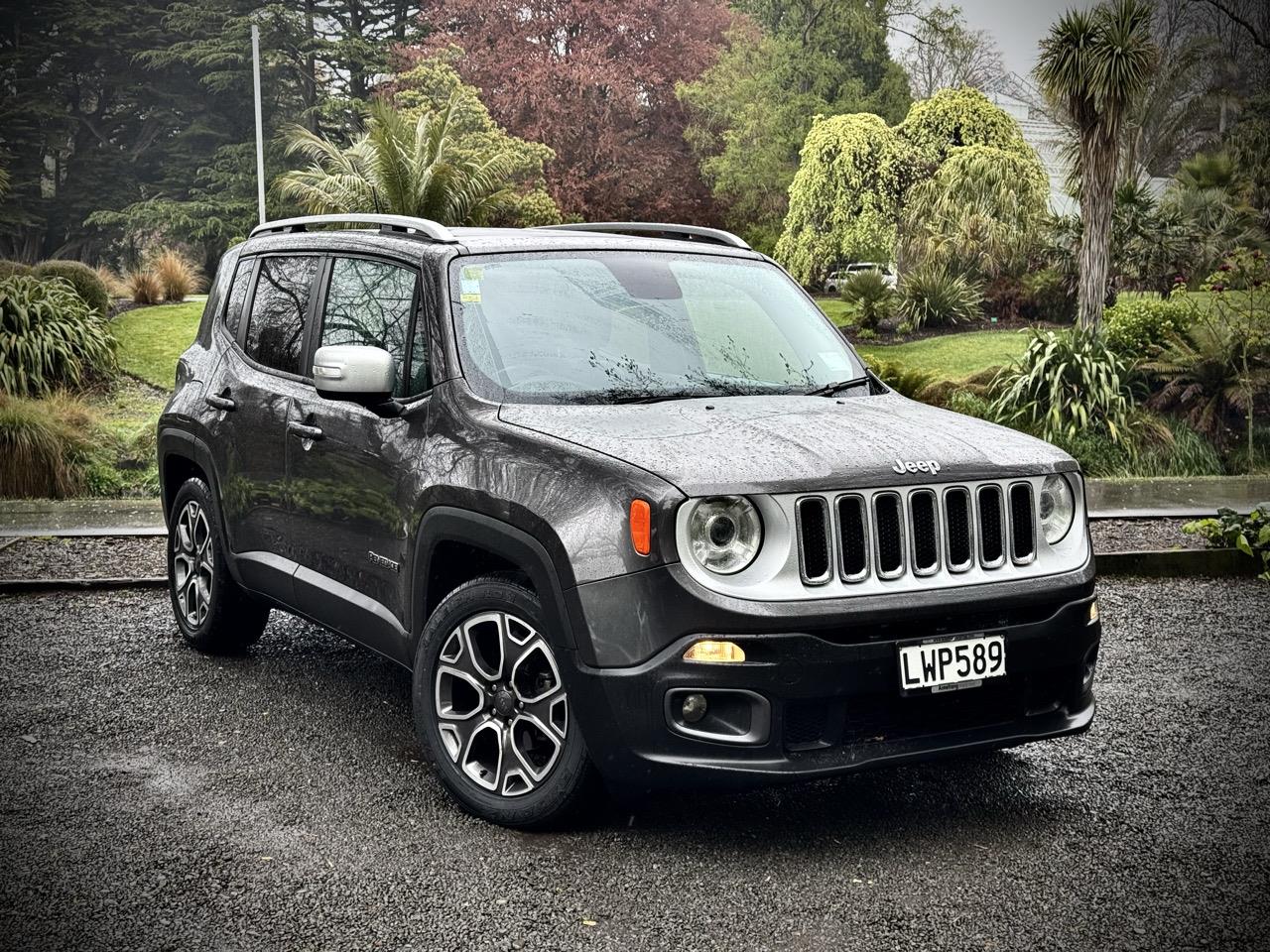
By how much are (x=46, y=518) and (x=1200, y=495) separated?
913 centimetres

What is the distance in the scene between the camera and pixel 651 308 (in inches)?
205

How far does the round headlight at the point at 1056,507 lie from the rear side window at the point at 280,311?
2.93m

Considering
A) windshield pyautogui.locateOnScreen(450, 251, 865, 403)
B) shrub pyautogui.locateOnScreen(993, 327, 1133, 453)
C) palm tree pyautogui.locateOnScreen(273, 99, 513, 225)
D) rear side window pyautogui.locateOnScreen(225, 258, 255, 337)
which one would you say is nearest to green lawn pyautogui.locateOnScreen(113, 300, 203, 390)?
palm tree pyautogui.locateOnScreen(273, 99, 513, 225)

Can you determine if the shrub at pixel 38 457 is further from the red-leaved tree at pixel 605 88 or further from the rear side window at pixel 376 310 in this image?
the red-leaved tree at pixel 605 88

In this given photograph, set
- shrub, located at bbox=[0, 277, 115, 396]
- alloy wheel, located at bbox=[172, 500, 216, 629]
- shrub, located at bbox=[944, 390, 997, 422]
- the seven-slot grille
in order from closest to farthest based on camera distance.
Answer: the seven-slot grille → alloy wheel, located at bbox=[172, 500, 216, 629] → shrub, located at bbox=[944, 390, 997, 422] → shrub, located at bbox=[0, 277, 115, 396]

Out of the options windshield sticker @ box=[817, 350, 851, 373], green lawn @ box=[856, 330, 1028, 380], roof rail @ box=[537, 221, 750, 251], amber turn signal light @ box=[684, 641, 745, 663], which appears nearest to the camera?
amber turn signal light @ box=[684, 641, 745, 663]

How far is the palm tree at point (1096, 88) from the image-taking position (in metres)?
16.3

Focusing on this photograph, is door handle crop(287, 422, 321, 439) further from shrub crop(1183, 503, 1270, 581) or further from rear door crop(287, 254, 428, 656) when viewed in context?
shrub crop(1183, 503, 1270, 581)

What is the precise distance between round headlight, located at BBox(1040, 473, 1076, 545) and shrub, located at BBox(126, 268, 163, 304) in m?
24.3

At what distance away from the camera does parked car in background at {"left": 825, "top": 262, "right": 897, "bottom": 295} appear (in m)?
24.9

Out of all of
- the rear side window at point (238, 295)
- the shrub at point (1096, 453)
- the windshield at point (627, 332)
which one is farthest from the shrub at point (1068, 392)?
the rear side window at point (238, 295)

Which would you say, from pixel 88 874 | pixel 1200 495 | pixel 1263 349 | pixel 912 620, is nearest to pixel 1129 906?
pixel 912 620

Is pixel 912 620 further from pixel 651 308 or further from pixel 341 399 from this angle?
pixel 341 399

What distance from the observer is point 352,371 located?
15.7 ft
